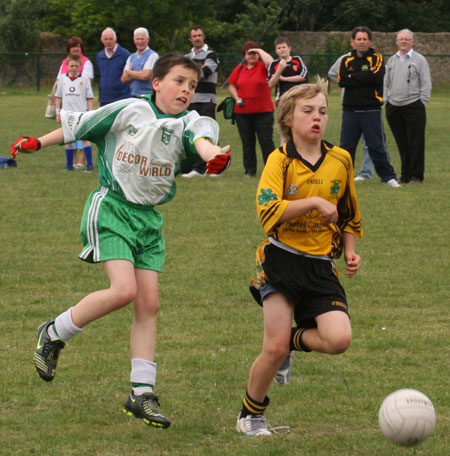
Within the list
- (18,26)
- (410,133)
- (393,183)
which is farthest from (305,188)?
(18,26)

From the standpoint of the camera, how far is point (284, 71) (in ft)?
45.0

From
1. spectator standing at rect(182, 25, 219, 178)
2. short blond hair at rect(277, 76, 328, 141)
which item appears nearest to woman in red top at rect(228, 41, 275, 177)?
spectator standing at rect(182, 25, 219, 178)

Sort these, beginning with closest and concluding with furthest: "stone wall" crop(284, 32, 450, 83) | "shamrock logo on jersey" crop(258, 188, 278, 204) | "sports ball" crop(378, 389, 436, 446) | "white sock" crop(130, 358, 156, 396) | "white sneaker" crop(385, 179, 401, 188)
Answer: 1. "sports ball" crop(378, 389, 436, 446)
2. "shamrock logo on jersey" crop(258, 188, 278, 204)
3. "white sock" crop(130, 358, 156, 396)
4. "white sneaker" crop(385, 179, 401, 188)
5. "stone wall" crop(284, 32, 450, 83)

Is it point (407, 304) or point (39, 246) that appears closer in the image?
point (407, 304)

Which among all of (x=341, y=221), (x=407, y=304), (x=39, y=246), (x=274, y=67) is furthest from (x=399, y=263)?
(x=274, y=67)

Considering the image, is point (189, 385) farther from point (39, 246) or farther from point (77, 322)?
point (39, 246)

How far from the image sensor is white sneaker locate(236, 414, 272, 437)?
14.8 ft

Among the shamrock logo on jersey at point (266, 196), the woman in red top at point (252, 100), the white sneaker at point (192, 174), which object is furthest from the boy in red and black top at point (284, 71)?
the shamrock logo on jersey at point (266, 196)

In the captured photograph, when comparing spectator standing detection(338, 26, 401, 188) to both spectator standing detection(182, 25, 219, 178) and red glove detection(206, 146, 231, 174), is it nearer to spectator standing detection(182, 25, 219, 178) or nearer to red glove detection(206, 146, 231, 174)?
spectator standing detection(182, 25, 219, 178)

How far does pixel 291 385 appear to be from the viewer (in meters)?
5.28

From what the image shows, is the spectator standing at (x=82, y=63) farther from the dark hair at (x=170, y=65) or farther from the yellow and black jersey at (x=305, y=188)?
the yellow and black jersey at (x=305, y=188)

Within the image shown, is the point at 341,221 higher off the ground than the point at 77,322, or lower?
higher

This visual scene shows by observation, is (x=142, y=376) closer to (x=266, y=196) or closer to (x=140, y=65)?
(x=266, y=196)

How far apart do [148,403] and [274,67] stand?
9.54 m
